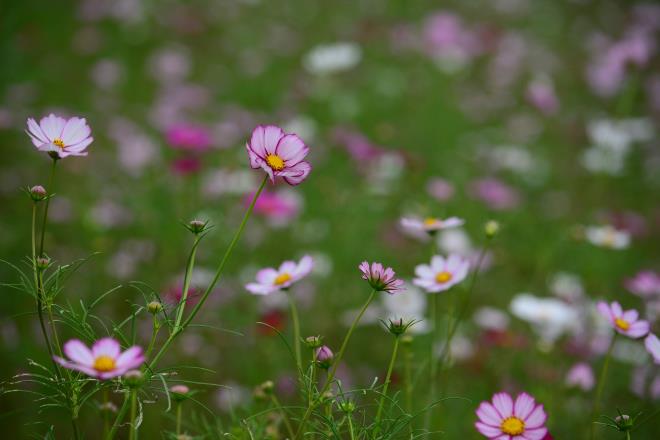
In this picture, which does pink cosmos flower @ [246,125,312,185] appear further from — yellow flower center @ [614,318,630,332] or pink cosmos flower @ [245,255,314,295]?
yellow flower center @ [614,318,630,332]

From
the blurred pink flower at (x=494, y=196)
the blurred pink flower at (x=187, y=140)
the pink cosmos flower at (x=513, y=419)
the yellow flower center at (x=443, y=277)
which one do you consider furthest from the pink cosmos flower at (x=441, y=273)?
the blurred pink flower at (x=494, y=196)

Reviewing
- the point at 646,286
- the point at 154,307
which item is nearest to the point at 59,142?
the point at 154,307

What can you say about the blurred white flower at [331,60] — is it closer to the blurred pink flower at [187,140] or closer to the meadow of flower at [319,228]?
the meadow of flower at [319,228]

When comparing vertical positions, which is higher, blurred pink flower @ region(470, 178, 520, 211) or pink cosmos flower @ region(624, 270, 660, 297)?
blurred pink flower @ region(470, 178, 520, 211)

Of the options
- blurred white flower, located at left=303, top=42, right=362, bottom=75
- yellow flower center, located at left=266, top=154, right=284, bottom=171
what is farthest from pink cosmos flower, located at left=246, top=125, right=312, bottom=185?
blurred white flower, located at left=303, top=42, right=362, bottom=75

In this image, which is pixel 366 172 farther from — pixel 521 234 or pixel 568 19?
pixel 568 19

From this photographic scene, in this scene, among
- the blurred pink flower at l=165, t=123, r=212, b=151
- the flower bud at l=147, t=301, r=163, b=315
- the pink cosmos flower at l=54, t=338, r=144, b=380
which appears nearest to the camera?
the pink cosmos flower at l=54, t=338, r=144, b=380
